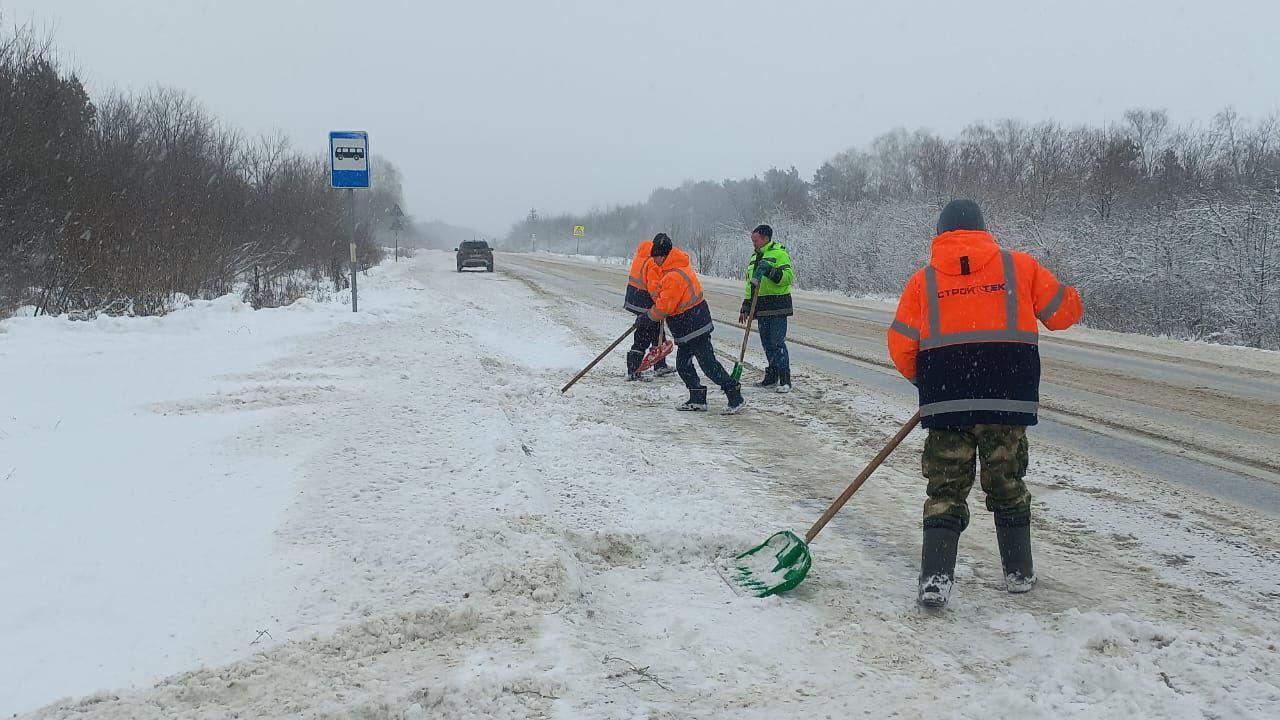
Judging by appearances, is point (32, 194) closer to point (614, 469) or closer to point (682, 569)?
point (614, 469)

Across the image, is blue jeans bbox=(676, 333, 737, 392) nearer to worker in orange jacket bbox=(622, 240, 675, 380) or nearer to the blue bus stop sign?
worker in orange jacket bbox=(622, 240, 675, 380)

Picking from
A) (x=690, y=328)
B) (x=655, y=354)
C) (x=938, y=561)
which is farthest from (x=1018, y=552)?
(x=655, y=354)

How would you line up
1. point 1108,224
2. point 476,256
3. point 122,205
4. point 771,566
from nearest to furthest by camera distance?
point 771,566, point 122,205, point 1108,224, point 476,256

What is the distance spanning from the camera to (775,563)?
12.8ft

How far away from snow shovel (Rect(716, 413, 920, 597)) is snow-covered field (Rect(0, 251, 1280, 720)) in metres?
0.11

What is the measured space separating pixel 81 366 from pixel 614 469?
20.2 ft

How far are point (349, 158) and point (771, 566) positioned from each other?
13.3 m

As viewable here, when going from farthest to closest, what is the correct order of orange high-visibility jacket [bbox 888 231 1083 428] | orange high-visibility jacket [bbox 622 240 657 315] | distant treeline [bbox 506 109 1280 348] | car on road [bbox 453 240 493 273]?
car on road [bbox 453 240 493 273]
distant treeline [bbox 506 109 1280 348]
orange high-visibility jacket [bbox 622 240 657 315]
orange high-visibility jacket [bbox 888 231 1083 428]

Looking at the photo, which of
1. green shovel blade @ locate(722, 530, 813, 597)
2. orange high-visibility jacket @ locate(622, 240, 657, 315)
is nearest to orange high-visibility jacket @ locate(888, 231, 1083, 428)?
green shovel blade @ locate(722, 530, 813, 597)

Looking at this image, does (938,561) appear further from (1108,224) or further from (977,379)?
(1108,224)

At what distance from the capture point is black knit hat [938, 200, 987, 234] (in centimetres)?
376

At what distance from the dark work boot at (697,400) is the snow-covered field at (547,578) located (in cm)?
66

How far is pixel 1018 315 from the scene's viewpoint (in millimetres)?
3541

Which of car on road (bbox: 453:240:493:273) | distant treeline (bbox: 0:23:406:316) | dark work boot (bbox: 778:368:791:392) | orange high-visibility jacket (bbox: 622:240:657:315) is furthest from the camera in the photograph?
car on road (bbox: 453:240:493:273)
